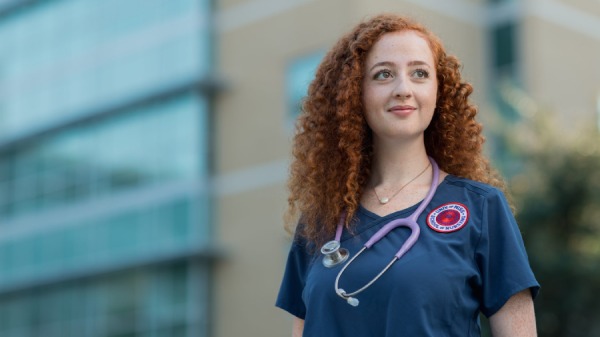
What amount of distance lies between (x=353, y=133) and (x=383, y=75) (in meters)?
0.19

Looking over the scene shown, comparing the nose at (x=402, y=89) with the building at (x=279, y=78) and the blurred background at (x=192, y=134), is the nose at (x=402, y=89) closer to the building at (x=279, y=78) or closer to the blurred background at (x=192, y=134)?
the blurred background at (x=192, y=134)

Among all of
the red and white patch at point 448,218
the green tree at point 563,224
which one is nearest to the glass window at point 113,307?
the green tree at point 563,224

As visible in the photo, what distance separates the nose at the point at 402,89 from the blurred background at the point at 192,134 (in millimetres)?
18814

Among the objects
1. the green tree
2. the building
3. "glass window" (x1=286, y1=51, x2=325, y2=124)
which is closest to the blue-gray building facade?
the building

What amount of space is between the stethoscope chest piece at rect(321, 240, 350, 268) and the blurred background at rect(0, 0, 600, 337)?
1890 centimetres

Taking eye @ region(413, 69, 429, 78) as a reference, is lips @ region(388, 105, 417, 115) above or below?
below

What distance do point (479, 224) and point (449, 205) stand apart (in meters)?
0.10

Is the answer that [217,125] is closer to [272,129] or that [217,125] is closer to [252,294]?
[272,129]

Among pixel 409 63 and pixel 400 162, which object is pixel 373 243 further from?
pixel 409 63

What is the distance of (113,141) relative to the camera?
2716cm

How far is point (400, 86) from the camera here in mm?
3334

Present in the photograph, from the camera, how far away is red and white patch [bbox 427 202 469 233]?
3205mm

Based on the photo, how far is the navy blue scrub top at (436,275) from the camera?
3109mm

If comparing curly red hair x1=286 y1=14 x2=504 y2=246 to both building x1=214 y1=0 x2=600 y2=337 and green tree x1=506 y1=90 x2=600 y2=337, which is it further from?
building x1=214 y1=0 x2=600 y2=337
